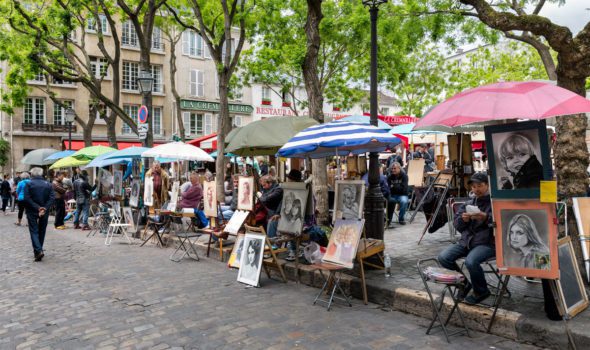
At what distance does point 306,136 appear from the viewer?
6637mm

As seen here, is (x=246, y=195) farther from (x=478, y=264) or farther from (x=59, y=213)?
(x=59, y=213)

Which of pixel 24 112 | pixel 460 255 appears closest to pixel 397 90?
pixel 24 112

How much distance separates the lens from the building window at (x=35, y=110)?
99.8 feet

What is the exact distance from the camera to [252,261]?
713 centimetres

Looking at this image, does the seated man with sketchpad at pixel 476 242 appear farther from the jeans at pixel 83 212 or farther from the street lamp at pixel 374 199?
the jeans at pixel 83 212

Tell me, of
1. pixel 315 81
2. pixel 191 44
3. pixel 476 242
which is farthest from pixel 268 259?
pixel 191 44

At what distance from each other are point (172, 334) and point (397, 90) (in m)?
27.3

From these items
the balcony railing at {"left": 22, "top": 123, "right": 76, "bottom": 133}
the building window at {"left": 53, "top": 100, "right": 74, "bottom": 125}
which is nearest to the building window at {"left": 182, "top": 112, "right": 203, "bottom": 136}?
the balcony railing at {"left": 22, "top": 123, "right": 76, "bottom": 133}

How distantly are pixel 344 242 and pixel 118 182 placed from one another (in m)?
9.90

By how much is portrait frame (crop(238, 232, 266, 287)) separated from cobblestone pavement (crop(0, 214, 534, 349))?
7.1 inches

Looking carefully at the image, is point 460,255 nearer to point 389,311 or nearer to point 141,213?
point 389,311

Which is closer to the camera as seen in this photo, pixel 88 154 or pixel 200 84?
pixel 88 154

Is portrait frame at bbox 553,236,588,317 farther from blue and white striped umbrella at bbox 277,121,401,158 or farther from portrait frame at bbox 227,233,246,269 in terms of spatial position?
portrait frame at bbox 227,233,246,269

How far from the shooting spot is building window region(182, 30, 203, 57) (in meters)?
35.3
